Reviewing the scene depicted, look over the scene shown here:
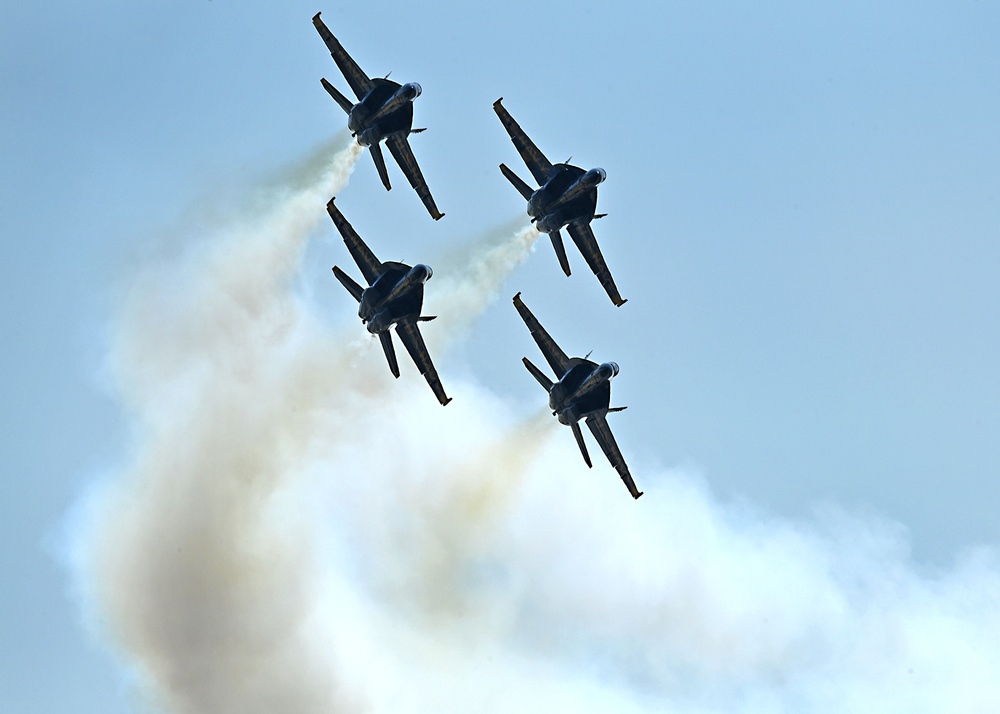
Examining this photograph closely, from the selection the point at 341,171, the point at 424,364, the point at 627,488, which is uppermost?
the point at 341,171

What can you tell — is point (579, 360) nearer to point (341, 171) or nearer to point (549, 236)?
point (549, 236)

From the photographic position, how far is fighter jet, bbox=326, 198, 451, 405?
132 m

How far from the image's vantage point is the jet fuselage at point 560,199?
136000 millimetres

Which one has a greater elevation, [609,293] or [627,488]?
[609,293]

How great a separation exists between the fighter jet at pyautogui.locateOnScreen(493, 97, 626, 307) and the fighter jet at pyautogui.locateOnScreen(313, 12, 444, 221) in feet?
30.8

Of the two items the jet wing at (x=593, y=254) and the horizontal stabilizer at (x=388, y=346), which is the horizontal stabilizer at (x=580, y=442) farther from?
the horizontal stabilizer at (x=388, y=346)

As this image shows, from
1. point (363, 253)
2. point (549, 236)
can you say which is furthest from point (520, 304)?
point (363, 253)

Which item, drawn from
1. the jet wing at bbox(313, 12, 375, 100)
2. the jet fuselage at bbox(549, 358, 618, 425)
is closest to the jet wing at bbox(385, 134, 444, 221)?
the jet wing at bbox(313, 12, 375, 100)

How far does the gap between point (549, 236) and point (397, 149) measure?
15.3 meters

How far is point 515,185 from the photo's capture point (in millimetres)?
137375

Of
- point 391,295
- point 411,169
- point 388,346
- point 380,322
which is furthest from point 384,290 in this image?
point 411,169

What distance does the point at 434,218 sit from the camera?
142 metres

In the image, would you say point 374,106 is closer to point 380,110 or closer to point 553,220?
point 380,110

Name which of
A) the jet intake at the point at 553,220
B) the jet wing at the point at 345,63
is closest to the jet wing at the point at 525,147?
the jet intake at the point at 553,220
